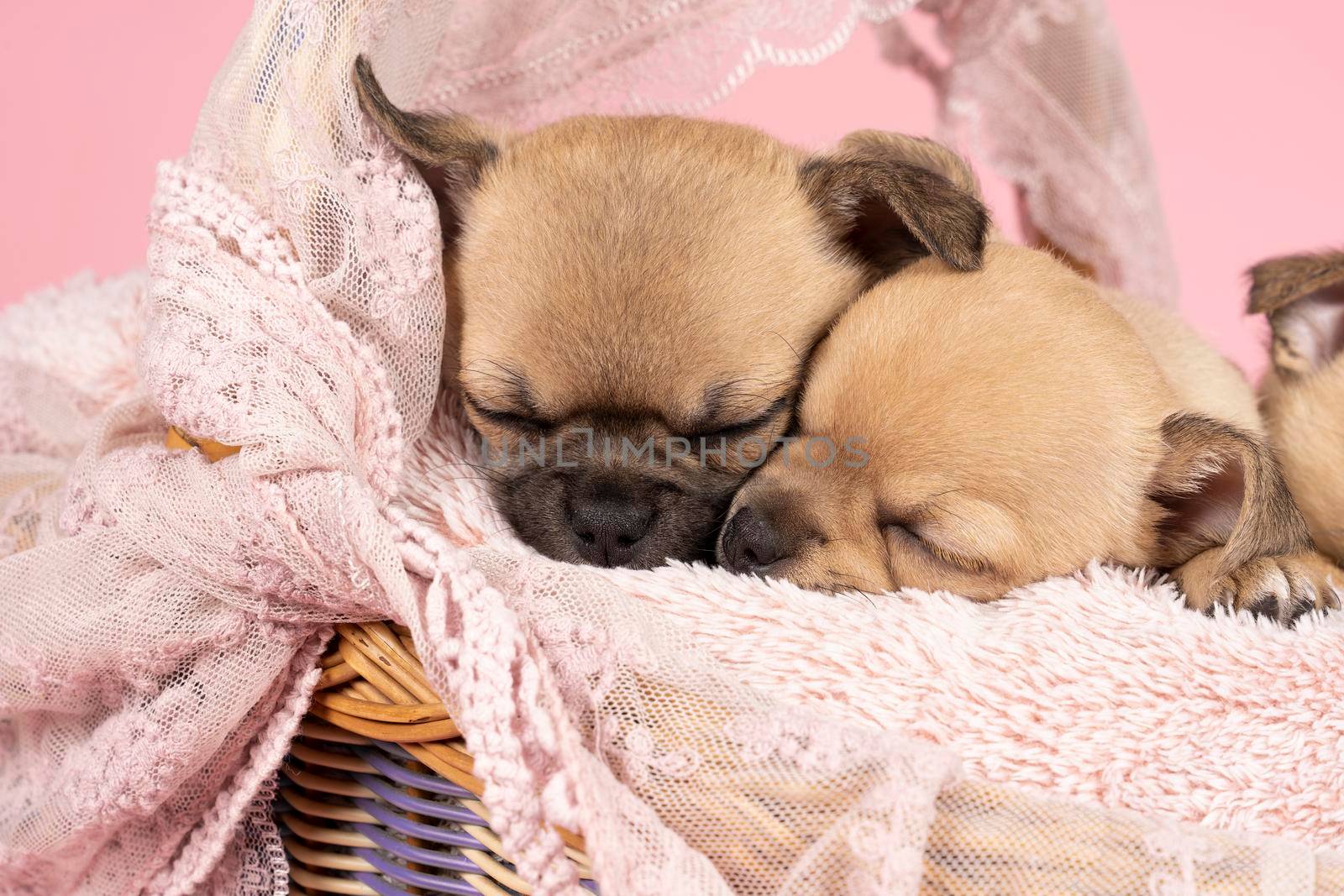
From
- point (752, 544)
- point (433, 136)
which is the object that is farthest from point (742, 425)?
point (433, 136)

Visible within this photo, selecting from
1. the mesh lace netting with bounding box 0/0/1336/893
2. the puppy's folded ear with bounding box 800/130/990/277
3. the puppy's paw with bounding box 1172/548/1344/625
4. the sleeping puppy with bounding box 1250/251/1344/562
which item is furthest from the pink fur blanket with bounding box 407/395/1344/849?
the sleeping puppy with bounding box 1250/251/1344/562

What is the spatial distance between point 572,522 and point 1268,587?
3.99 ft

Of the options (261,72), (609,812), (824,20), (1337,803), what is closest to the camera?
(609,812)

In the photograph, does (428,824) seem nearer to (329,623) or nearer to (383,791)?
(383,791)

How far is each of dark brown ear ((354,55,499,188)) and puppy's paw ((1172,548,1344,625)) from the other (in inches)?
59.9

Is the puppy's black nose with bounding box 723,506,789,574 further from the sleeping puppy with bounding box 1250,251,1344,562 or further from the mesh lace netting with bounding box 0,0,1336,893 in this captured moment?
the sleeping puppy with bounding box 1250,251,1344,562

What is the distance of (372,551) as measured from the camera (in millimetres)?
1449

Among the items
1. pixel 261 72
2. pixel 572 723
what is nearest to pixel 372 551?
pixel 572 723

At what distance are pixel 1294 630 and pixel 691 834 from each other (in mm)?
1002

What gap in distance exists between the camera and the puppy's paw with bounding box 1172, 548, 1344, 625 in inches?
76.2

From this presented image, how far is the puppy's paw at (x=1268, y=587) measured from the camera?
1.94m

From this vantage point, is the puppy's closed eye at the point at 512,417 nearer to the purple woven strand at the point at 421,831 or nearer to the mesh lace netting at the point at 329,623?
the mesh lace netting at the point at 329,623

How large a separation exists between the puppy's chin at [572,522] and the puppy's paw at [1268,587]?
864 mm

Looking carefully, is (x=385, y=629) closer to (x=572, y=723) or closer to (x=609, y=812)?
(x=572, y=723)
